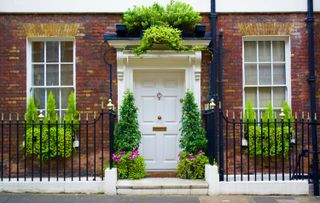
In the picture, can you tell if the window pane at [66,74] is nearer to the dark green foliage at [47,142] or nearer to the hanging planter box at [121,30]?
the dark green foliage at [47,142]

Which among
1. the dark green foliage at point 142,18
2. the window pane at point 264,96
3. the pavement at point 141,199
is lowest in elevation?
the pavement at point 141,199

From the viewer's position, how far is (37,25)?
30.9 feet

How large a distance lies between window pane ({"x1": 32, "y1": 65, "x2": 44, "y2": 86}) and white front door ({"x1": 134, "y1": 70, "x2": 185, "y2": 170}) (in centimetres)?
205

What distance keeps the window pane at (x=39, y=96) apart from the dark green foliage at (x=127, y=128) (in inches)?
73.6

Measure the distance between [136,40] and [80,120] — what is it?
6.69 ft

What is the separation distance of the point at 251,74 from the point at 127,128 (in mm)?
3059

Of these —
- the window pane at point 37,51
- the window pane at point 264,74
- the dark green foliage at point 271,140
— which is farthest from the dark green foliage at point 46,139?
the window pane at point 264,74

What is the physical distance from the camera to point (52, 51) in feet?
31.5

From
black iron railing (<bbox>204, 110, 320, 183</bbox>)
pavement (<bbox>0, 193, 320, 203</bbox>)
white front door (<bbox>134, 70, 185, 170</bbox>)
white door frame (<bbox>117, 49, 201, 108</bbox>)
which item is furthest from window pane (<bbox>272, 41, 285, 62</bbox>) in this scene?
pavement (<bbox>0, 193, 320, 203</bbox>)

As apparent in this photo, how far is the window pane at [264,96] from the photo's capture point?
31.8ft

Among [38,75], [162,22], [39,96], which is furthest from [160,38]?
[39,96]

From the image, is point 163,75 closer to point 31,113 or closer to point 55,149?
point 55,149

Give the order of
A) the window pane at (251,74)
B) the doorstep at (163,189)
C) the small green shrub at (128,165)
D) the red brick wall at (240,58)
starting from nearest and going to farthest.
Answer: the doorstep at (163,189) → the small green shrub at (128,165) → the red brick wall at (240,58) → the window pane at (251,74)

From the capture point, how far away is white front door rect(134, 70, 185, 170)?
31.3 ft
